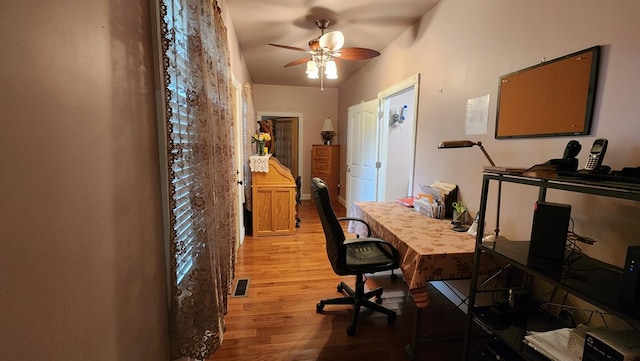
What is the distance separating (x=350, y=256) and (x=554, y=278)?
126cm

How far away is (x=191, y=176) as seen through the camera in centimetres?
132

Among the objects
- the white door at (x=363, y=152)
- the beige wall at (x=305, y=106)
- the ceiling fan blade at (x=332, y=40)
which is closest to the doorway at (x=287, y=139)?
the beige wall at (x=305, y=106)

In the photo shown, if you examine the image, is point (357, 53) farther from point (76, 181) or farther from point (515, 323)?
point (76, 181)

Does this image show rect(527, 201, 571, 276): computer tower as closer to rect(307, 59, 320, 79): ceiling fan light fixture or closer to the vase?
rect(307, 59, 320, 79): ceiling fan light fixture

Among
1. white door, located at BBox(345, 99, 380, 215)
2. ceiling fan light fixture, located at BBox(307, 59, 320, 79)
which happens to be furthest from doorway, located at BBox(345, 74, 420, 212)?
ceiling fan light fixture, located at BBox(307, 59, 320, 79)

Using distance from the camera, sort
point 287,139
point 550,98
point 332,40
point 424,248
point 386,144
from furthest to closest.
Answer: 1. point 287,139
2. point 386,144
3. point 332,40
4. point 424,248
5. point 550,98

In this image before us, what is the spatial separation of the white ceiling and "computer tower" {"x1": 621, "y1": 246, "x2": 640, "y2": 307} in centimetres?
241

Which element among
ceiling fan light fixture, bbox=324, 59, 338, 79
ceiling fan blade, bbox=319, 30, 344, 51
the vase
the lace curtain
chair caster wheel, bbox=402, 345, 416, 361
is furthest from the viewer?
the vase

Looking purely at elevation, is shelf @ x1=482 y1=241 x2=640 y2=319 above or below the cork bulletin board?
below

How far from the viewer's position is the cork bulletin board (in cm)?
131

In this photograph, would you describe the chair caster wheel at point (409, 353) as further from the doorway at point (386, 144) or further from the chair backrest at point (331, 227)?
the doorway at point (386, 144)

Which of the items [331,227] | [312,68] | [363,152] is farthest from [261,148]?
[331,227]

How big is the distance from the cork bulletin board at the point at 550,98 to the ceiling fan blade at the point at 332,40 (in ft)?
4.35

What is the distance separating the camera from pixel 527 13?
1.61 metres
